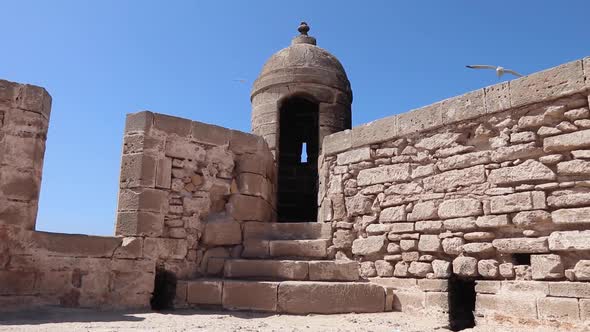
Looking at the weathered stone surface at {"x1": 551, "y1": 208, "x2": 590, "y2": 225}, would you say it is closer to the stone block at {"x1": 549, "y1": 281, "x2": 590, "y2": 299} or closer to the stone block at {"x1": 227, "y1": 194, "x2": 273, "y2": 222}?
the stone block at {"x1": 549, "y1": 281, "x2": 590, "y2": 299}

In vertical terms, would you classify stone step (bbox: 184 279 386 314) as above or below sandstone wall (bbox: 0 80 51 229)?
below

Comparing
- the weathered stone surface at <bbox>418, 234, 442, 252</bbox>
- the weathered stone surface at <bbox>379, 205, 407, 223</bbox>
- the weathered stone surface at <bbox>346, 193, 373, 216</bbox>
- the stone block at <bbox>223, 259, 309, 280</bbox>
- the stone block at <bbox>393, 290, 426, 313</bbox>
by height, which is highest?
the weathered stone surface at <bbox>346, 193, 373, 216</bbox>

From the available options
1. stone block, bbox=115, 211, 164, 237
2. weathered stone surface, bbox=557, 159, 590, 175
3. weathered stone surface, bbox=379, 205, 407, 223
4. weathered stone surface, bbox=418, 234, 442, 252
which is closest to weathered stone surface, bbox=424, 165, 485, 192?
weathered stone surface, bbox=379, 205, 407, 223

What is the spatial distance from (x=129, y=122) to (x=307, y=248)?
9.11 ft

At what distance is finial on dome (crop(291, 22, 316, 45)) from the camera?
386 inches

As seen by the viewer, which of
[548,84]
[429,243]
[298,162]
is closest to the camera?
[548,84]

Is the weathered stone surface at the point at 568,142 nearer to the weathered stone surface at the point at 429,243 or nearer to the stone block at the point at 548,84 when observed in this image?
the stone block at the point at 548,84

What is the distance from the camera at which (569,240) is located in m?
4.61

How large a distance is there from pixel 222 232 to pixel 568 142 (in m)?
4.12

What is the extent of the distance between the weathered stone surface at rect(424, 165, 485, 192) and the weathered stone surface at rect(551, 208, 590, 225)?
0.83 m

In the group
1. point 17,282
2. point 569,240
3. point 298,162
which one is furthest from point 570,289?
point 298,162

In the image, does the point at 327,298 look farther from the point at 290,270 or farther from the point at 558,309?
the point at 558,309

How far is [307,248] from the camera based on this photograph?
21.6ft

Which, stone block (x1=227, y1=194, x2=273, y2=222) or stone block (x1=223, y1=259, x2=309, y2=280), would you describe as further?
stone block (x1=227, y1=194, x2=273, y2=222)
